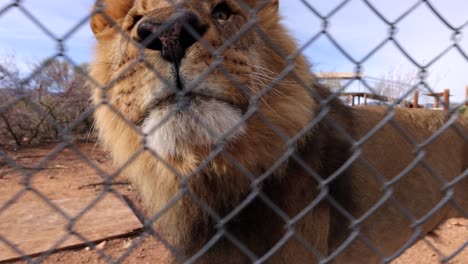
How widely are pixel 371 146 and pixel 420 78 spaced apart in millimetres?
1853

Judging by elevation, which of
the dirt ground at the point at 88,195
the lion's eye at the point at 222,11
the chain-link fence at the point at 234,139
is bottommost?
the dirt ground at the point at 88,195

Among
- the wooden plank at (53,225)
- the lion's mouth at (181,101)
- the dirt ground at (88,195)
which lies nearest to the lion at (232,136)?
the lion's mouth at (181,101)

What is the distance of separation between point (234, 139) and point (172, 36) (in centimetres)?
70

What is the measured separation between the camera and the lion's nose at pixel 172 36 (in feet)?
4.54

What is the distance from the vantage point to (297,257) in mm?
2211

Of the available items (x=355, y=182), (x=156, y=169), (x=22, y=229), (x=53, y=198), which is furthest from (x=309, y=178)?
(x=53, y=198)

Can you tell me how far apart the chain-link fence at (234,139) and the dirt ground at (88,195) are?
14.1 inches

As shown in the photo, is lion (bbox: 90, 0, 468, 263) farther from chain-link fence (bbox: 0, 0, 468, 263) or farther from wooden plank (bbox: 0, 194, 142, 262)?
wooden plank (bbox: 0, 194, 142, 262)

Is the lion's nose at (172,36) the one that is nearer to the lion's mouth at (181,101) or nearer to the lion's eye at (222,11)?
the lion's mouth at (181,101)

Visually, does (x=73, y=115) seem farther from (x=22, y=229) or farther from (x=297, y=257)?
(x=297, y=257)

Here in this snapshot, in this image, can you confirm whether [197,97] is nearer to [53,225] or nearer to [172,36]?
[172,36]

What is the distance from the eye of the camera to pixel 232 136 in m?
1.90

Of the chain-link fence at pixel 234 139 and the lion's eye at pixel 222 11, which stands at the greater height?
the lion's eye at pixel 222 11

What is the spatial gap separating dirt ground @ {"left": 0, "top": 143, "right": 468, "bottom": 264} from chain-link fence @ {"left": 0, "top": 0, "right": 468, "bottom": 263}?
359mm
